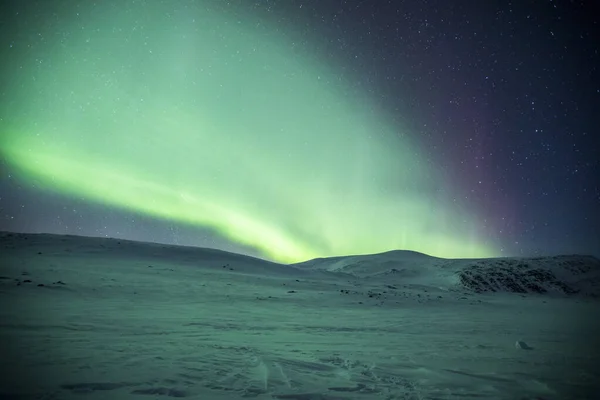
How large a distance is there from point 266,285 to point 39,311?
14737 millimetres

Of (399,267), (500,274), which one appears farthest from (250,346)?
(399,267)

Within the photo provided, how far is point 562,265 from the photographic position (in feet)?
167

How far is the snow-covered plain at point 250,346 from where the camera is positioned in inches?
199

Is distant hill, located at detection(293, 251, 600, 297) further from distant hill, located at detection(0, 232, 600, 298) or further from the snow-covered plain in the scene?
the snow-covered plain

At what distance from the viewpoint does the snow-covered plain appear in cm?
506

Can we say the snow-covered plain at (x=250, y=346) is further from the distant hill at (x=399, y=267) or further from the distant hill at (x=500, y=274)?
the distant hill at (x=500, y=274)

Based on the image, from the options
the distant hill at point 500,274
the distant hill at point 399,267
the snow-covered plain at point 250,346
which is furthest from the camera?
the distant hill at point 500,274

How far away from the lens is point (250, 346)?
7855mm

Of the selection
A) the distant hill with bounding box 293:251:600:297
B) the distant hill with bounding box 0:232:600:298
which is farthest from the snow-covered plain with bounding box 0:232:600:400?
the distant hill with bounding box 293:251:600:297

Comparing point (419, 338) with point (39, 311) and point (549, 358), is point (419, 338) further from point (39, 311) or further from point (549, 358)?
point (39, 311)

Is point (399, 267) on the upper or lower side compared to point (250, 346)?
upper

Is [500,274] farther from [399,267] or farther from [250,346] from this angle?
[250,346]

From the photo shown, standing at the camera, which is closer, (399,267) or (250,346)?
(250,346)

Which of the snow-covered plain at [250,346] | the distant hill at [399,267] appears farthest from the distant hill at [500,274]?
the snow-covered plain at [250,346]
